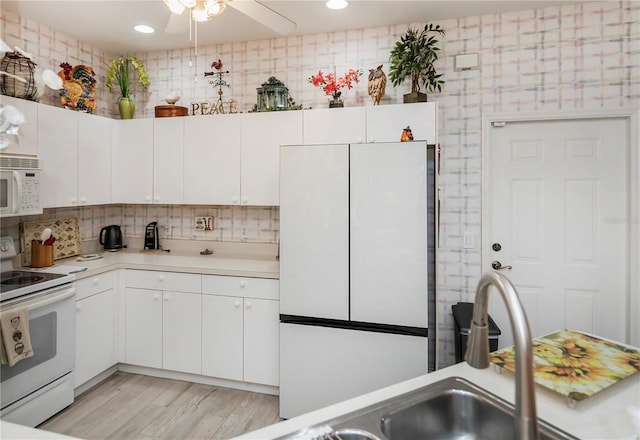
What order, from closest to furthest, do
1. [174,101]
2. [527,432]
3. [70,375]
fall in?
[527,432]
[70,375]
[174,101]

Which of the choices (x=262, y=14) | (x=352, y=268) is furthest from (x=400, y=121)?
(x=262, y=14)

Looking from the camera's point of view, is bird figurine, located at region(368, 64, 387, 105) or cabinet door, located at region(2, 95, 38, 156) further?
bird figurine, located at region(368, 64, 387, 105)

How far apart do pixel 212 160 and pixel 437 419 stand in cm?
261

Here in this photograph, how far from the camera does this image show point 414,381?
4.13 feet

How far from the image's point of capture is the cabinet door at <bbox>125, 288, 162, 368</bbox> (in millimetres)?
3035

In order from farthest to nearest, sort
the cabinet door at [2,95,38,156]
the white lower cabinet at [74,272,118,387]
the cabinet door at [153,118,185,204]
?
the cabinet door at [153,118,185,204]
the white lower cabinet at [74,272,118,387]
the cabinet door at [2,95,38,156]

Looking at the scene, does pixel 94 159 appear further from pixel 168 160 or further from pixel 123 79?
pixel 123 79

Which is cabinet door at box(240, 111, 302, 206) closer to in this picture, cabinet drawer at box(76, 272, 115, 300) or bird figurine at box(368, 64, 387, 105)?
bird figurine at box(368, 64, 387, 105)

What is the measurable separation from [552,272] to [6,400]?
142 inches

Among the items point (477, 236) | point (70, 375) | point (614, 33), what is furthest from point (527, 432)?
point (614, 33)

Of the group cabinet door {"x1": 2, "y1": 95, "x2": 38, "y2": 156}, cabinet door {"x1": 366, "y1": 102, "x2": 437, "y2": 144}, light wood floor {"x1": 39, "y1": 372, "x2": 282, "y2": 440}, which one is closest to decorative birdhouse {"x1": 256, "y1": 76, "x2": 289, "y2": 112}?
cabinet door {"x1": 366, "y1": 102, "x2": 437, "y2": 144}

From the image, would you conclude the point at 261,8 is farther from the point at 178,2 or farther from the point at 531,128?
the point at 531,128

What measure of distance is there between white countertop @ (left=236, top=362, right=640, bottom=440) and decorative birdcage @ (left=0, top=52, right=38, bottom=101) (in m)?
2.87

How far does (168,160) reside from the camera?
3.31 meters
